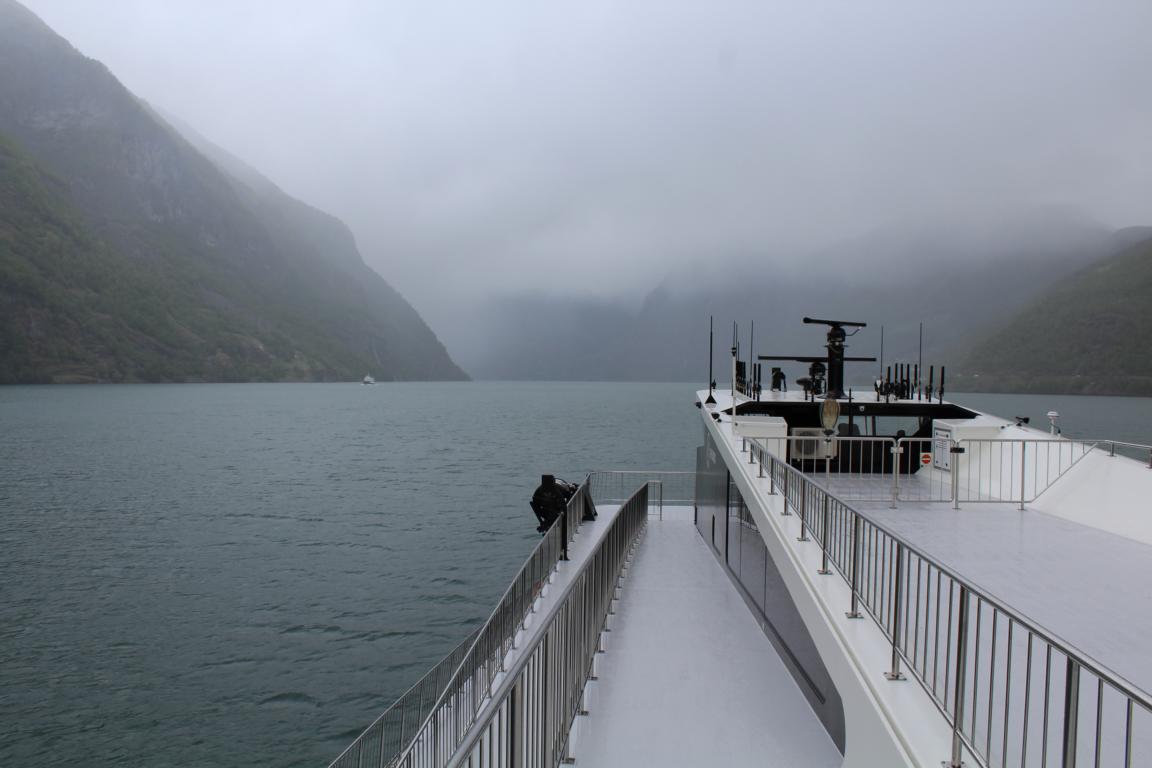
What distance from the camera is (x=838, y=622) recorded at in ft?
16.5

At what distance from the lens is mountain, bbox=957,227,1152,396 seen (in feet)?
506

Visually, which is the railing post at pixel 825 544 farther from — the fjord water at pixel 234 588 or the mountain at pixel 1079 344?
the mountain at pixel 1079 344

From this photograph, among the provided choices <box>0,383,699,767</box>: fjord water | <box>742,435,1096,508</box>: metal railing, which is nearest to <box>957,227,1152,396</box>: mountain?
<box>0,383,699,767</box>: fjord water

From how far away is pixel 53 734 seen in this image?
11242 millimetres

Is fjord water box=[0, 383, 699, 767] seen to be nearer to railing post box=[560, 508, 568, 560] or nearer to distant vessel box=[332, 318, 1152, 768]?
distant vessel box=[332, 318, 1152, 768]

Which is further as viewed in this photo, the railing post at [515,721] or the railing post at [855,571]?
the railing post at [855,571]

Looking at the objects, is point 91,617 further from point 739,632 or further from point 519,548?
point 739,632

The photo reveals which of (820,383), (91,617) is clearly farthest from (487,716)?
(91,617)

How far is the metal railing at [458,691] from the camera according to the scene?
8008 millimetres

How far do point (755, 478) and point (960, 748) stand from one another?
5503 mm

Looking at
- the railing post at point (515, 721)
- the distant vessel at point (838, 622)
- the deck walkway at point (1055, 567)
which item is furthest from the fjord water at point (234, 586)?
the deck walkway at point (1055, 567)

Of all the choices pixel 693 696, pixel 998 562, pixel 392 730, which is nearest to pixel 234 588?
pixel 392 730

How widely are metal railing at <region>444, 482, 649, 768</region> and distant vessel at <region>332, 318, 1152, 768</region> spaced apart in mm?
28

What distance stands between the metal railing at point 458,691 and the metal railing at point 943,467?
4062 millimetres
